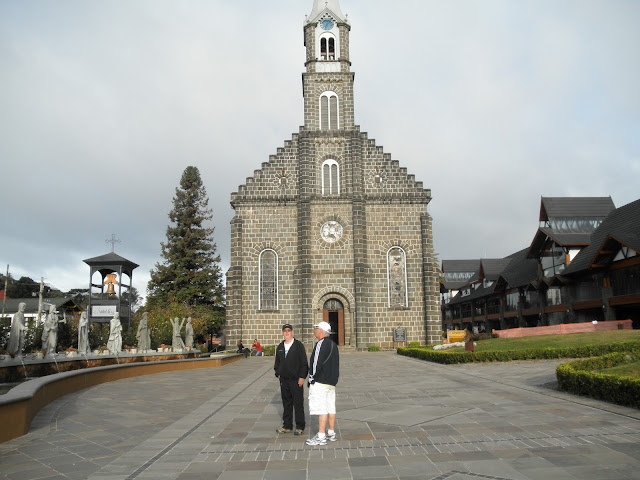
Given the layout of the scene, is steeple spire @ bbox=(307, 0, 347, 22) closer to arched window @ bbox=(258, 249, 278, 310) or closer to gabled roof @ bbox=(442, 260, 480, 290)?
arched window @ bbox=(258, 249, 278, 310)

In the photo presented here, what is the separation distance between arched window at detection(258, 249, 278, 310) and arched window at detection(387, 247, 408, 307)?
832 cm

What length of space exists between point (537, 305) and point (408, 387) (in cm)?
3597

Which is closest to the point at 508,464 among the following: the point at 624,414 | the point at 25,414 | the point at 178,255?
the point at 624,414

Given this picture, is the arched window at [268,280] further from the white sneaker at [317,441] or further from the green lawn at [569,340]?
the white sneaker at [317,441]

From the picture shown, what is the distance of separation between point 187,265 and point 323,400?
48.2 meters

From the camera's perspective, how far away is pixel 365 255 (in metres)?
37.6

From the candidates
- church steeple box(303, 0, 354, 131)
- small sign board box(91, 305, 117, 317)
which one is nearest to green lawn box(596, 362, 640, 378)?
small sign board box(91, 305, 117, 317)

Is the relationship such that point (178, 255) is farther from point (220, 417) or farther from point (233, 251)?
point (220, 417)

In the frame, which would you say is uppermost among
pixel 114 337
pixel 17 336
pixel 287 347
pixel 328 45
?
pixel 328 45

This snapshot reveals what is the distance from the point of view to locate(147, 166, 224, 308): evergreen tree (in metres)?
52.0

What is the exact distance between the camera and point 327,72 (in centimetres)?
4075

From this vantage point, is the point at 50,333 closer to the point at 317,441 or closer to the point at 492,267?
the point at 317,441

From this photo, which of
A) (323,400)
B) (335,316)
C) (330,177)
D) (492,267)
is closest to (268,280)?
(335,316)

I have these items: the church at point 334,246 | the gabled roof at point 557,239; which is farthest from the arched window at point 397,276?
the gabled roof at point 557,239
